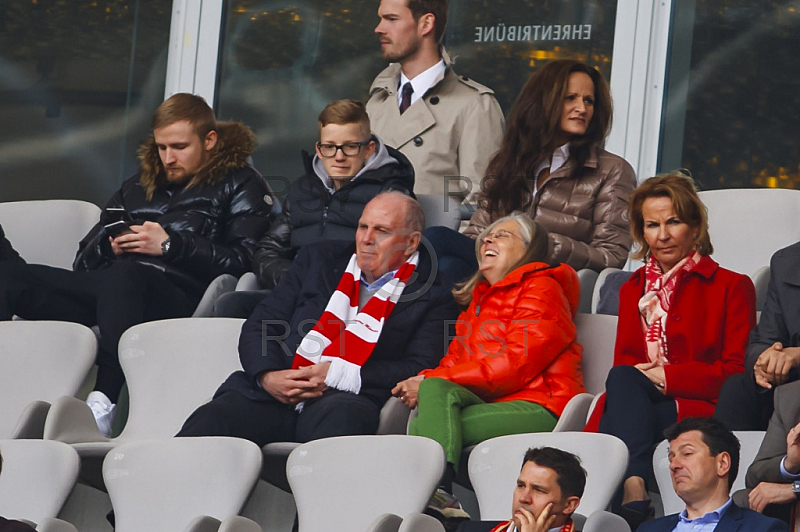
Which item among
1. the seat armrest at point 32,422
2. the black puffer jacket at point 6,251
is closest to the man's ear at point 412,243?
the seat armrest at point 32,422

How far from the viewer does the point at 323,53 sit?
271 inches

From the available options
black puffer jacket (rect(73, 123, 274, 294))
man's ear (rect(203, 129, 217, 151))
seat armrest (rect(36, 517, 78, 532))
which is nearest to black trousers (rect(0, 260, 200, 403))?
black puffer jacket (rect(73, 123, 274, 294))

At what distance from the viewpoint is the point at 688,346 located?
3.96 m

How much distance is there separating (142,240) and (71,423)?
1.12 m

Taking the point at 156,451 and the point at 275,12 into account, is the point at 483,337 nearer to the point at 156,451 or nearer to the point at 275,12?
the point at 156,451

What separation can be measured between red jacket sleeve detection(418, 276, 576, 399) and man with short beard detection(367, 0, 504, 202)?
132cm

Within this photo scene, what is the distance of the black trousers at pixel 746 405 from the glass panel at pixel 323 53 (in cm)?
288

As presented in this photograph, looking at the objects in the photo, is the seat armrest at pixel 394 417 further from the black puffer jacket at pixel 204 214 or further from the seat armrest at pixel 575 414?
the black puffer jacket at pixel 204 214

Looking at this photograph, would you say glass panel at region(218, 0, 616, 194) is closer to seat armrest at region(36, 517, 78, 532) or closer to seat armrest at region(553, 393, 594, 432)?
seat armrest at region(553, 393, 594, 432)

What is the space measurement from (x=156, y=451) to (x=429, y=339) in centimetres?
98

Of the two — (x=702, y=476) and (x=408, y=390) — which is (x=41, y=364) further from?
(x=702, y=476)

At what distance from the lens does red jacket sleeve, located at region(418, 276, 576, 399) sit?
3.98 m

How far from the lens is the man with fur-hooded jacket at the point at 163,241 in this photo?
4.82m

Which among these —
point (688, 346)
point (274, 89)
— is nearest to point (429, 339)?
point (688, 346)
